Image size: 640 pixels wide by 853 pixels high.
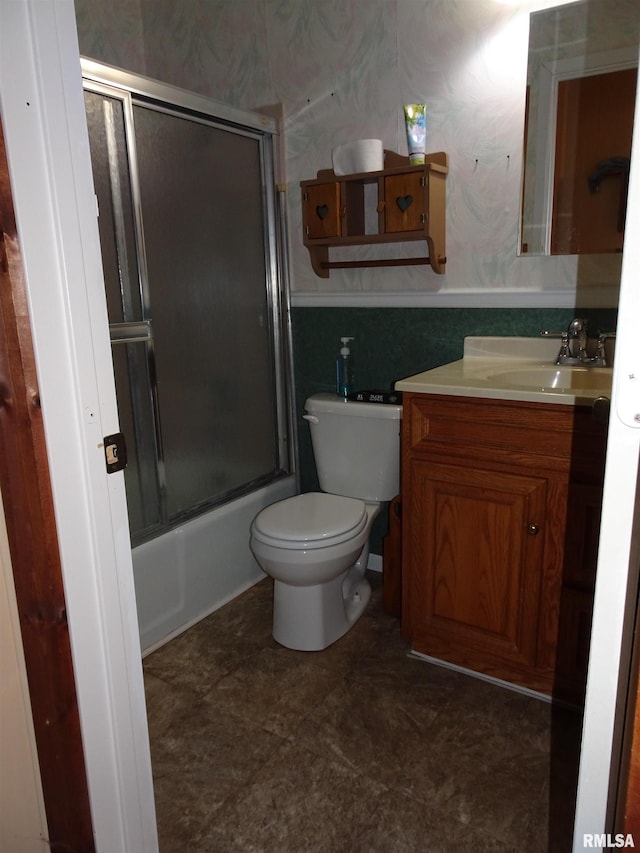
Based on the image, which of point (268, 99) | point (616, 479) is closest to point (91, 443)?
point (616, 479)

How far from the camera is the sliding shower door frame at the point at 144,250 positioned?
5.95 feet

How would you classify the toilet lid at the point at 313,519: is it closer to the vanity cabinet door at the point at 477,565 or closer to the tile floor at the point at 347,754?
the vanity cabinet door at the point at 477,565

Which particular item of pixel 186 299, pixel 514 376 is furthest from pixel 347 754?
pixel 186 299

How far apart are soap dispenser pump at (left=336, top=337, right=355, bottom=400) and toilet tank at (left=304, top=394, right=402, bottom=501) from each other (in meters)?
0.09

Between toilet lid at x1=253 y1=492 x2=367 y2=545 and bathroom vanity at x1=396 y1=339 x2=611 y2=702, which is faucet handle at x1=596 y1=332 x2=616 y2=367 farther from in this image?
toilet lid at x1=253 y1=492 x2=367 y2=545

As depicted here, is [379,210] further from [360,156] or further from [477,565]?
[477,565]

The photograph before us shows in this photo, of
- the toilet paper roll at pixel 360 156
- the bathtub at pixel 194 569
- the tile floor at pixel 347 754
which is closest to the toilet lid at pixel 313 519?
the bathtub at pixel 194 569

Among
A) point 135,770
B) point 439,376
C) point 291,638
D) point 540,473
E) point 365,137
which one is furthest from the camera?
point 365,137

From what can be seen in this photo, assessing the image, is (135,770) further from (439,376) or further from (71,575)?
(439,376)

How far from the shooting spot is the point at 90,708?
0.98 metres

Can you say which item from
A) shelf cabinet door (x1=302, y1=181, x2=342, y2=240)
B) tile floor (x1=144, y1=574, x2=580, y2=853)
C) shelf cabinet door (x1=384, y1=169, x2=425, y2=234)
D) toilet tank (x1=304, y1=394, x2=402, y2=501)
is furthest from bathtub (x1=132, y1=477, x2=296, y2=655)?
shelf cabinet door (x1=384, y1=169, x2=425, y2=234)

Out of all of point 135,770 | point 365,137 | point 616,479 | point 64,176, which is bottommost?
point 135,770

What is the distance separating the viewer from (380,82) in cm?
215

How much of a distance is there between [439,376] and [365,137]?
1.03 metres
